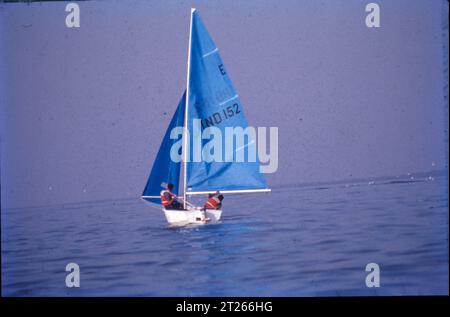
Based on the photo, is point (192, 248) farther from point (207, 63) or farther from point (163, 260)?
point (207, 63)

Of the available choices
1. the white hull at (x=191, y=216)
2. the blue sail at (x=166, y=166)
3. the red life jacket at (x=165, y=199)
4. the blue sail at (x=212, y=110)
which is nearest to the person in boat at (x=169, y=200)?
the red life jacket at (x=165, y=199)

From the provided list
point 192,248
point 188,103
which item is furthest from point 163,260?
point 188,103

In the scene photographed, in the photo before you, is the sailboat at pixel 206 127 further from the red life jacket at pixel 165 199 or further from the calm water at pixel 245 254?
the calm water at pixel 245 254

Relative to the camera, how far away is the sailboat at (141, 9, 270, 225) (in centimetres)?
1883

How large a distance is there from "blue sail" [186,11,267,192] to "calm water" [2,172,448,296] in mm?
1661

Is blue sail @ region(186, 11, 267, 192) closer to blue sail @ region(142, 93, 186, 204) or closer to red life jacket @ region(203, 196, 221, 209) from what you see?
red life jacket @ region(203, 196, 221, 209)

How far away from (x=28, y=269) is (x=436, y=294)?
9194 mm

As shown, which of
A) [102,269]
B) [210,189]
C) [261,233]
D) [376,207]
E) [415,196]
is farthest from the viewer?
[415,196]

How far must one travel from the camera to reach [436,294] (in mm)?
12234

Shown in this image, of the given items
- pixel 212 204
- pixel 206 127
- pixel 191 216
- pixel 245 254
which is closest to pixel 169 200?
pixel 191 216

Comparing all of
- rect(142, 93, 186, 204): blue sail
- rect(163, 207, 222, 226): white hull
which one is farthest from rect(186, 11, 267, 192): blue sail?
rect(142, 93, 186, 204): blue sail

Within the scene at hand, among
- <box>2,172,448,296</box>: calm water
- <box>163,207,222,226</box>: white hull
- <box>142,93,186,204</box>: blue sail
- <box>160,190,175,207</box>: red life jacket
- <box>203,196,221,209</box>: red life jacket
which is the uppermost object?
<box>142,93,186,204</box>: blue sail

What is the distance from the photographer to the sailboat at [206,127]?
1883cm
